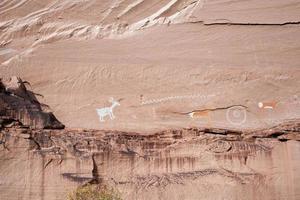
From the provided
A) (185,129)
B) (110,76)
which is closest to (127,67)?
(110,76)

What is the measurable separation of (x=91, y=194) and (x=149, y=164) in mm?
1246

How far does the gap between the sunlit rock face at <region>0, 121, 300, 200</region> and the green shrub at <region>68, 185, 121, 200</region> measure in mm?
159

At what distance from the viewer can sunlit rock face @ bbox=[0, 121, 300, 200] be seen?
37.4 feet

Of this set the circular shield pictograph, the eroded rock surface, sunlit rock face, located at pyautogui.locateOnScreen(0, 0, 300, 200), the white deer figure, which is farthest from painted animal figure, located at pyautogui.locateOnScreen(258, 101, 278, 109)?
the eroded rock surface

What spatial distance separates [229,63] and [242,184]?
9.45ft

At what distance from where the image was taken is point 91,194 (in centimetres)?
1126

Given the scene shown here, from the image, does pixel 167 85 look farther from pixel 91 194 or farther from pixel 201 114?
pixel 91 194

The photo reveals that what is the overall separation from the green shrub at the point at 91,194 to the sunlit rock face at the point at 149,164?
159 millimetres

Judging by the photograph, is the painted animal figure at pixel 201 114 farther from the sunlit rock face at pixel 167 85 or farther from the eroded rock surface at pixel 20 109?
the eroded rock surface at pixel 20 109

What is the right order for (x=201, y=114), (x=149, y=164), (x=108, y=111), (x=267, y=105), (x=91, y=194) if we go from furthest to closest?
(x=267, y=105)
(x=201, y=114)
(x=108, y=111)
(x=149, y=164)
(x=91, y=194)

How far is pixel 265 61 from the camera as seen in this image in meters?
13.8

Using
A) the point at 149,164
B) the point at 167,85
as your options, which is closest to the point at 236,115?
the point at 167,85

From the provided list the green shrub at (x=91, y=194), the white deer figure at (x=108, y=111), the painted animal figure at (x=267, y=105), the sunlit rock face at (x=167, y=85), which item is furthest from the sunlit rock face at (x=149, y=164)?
the painted animal figure at (x=267, y=105)

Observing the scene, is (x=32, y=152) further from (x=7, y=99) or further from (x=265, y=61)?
(x=265, y=61)
